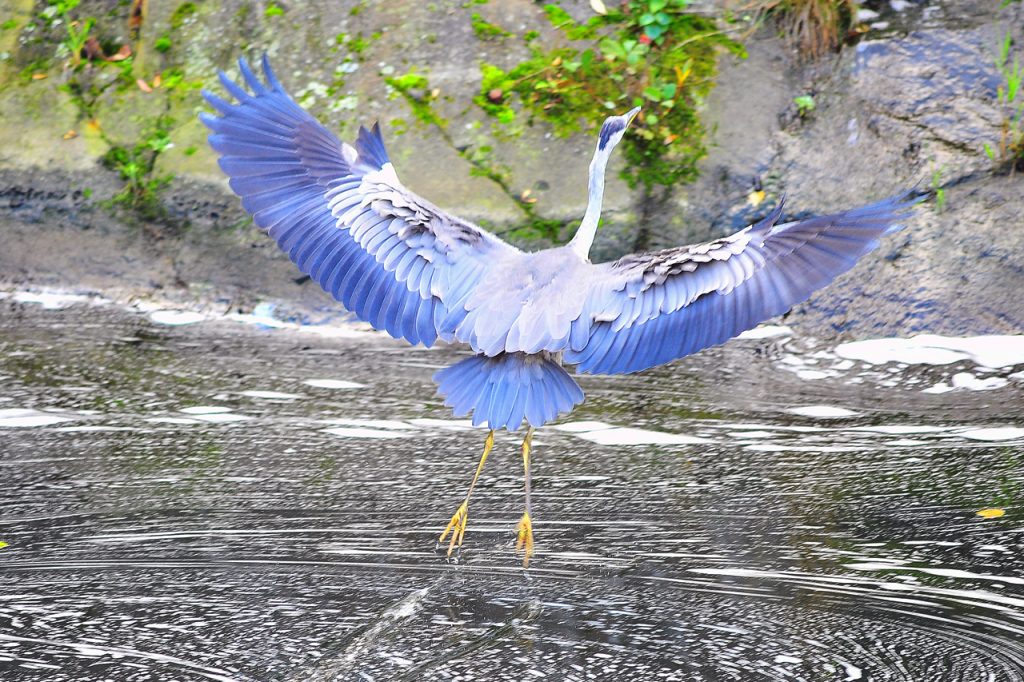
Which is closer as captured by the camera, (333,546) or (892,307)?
(333,546)

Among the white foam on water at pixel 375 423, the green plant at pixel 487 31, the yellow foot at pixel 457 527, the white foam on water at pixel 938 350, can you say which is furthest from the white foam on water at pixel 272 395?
the green plant at pixel 487 31

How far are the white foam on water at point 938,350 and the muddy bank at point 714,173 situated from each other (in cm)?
9

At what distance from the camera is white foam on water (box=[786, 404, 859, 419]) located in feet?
16.4

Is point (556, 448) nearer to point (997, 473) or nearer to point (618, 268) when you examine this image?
point (618, 268)

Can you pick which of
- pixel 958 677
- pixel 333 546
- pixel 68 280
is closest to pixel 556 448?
pixel 333 546

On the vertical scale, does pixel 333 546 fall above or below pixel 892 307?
below

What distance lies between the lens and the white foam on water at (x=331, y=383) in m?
5.41

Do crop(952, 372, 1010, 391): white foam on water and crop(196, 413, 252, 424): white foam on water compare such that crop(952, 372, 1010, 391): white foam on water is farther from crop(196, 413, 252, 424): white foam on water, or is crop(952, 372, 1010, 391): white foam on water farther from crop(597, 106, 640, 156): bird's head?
crop(196, 413, 252, 424): white foam on water

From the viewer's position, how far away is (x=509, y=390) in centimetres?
396

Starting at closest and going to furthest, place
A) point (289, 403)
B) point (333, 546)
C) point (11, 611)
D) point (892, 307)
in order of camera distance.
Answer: point (11, 611)
point (333, 546)
point (289, 403)
point (892, 307)

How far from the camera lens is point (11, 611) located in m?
3.44

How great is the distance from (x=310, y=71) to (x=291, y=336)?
1.70m

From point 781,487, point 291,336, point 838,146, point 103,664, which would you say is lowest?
point 103,664

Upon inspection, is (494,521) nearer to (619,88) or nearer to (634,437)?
(634,437)
